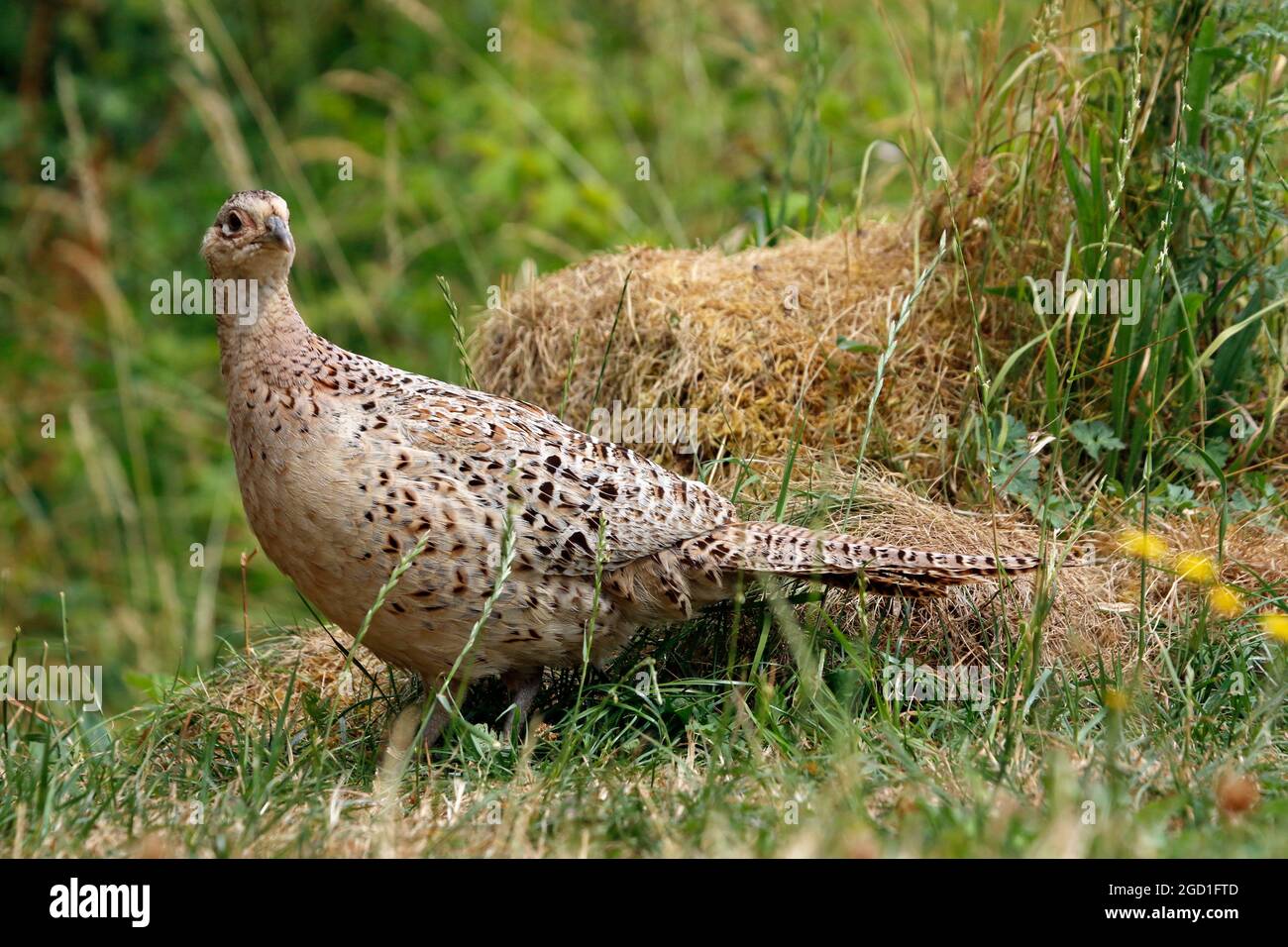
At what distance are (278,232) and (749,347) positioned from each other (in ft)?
6.03

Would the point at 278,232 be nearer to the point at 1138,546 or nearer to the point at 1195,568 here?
the point at 1138,546

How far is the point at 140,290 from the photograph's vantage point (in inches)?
373

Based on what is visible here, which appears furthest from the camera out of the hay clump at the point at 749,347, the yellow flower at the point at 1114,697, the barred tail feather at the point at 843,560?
the hay clump at the point at 749,347

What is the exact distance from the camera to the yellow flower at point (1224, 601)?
416 cm

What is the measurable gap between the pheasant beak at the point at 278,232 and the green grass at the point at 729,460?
0.53 metres

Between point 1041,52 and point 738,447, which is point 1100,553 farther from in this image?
point 1041,52

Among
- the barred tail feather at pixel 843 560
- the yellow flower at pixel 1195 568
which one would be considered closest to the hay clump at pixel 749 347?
the barred tail feather at pixel 843 560

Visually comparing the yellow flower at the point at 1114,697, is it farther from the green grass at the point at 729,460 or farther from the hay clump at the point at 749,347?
the hay clump at the point at 749,347

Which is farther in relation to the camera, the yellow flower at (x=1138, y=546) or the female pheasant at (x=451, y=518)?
the yellow flower at (x=1138, y=546)

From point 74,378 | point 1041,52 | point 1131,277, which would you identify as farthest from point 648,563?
point 74,378

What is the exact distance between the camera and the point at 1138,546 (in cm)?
436

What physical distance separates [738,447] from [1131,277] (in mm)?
1467

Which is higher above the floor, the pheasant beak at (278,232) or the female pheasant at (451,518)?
the pheasant beak at (278,232)

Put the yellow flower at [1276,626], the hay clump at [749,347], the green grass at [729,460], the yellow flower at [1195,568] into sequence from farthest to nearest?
the hay clump at [749,347] < the yellow flower at [1195,568] < the yellow flower at [1276,626] < the green grass at [729,460]
